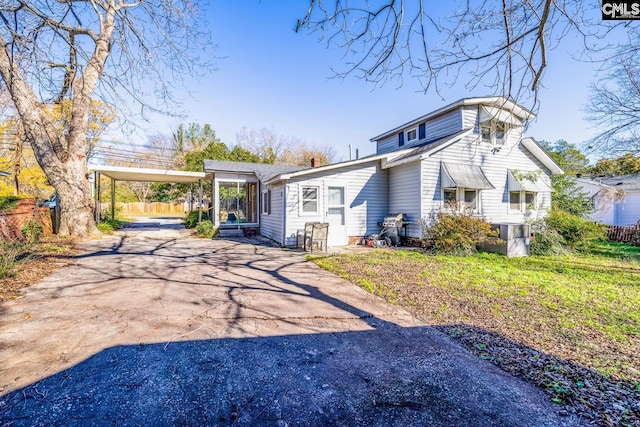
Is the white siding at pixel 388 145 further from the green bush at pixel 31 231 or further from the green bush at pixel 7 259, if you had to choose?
the green bush at pixel 31 231

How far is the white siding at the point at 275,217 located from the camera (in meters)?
10.8

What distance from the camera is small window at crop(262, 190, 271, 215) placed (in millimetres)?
12416

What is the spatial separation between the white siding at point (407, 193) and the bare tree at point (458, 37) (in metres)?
7.24

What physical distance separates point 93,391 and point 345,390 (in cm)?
204

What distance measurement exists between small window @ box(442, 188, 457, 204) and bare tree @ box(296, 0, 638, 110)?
25.7ft

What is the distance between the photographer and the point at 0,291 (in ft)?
14.4

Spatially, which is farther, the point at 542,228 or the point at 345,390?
the point at 542,228

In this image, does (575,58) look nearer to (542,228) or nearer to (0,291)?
(0,291)

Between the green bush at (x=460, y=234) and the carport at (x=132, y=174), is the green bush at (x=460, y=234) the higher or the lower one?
the lower one

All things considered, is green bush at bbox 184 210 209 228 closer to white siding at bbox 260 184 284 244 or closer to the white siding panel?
white siding at bbox 260 184 284 244

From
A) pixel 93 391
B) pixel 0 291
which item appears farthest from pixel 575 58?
pixel 0 291

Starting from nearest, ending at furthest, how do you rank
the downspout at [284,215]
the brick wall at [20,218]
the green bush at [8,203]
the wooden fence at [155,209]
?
1. the brick wall at [20,218]
2. the green bush at [8,203]
3. the downspout at [284,215]
4. the wooden fence at [155,209]

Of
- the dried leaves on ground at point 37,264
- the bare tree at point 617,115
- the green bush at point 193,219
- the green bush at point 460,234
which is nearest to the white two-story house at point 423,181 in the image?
the green bush at point 460,234

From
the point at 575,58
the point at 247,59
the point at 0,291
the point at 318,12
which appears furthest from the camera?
the point at 247,59
